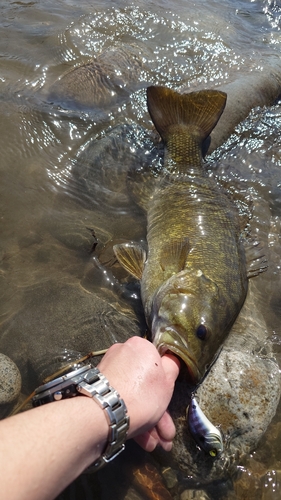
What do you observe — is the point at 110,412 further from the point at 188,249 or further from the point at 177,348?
the point at 188,249

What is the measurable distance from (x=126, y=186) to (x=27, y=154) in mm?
1259

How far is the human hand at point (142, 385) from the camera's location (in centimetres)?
224

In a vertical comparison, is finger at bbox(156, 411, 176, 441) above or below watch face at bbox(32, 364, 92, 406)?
below

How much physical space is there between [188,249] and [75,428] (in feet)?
6.87

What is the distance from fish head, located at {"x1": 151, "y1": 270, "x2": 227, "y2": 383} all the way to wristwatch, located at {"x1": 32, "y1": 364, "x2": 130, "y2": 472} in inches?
30.3

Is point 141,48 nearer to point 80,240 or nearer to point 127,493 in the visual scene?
point 80,240

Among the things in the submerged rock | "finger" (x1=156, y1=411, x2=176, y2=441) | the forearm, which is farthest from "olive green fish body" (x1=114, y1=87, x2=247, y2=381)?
the forearm

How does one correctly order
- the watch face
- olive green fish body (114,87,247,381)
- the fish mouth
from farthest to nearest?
olive green fish body (114,87,247,381) < the fish mouth < the watch face

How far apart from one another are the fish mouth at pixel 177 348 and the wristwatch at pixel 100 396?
0.71 metres

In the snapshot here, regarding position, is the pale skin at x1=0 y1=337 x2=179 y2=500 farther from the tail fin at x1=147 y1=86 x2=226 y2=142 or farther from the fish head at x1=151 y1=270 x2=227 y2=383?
the tail fin at x1=147 y1=86 x2=226 y2=142

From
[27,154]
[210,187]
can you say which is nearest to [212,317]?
[210,187]

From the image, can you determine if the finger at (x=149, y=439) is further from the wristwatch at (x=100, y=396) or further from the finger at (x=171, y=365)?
the wristwatch at (x=100, y=396)

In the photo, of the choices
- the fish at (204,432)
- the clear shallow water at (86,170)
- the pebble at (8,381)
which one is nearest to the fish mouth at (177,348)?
the fish at (204,432)

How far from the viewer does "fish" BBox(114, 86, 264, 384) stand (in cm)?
306
